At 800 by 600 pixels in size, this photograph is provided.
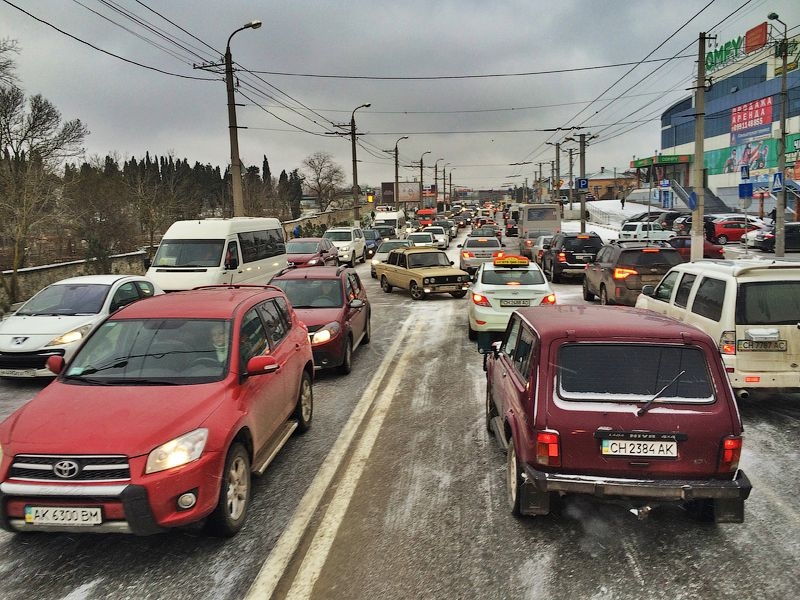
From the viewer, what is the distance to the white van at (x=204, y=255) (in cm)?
1536

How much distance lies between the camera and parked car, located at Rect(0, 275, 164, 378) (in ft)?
29.6

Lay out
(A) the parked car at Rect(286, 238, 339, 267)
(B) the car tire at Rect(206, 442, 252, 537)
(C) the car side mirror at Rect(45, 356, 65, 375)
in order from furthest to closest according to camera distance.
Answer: (A) the parked car at Rect(286, 238, 339, 267) → (C) the car side mirror at Rect(45, 356, 65, 375) → (B) the car tire at Rect(206, 442, 252, 537)

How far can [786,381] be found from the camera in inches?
267

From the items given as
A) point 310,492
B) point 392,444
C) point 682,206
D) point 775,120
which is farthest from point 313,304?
point 682,206

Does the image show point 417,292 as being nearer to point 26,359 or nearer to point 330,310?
point 330,310

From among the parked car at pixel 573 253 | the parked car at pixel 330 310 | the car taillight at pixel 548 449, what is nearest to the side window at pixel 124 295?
the parked car at pixel 330 310

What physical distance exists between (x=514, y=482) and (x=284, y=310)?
3.45 m

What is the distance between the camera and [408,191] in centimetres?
11512

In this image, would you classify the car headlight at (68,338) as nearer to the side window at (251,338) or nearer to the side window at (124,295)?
the side window at (124,295)

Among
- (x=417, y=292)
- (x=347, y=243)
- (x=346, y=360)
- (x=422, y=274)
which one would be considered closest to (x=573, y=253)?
(x=422, y=274)

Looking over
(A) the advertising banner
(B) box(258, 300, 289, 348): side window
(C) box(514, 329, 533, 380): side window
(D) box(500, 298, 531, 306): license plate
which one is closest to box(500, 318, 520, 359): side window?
(C) box(514, 329, 533, 380): side window

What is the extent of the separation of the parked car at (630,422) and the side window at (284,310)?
3306 millimetres

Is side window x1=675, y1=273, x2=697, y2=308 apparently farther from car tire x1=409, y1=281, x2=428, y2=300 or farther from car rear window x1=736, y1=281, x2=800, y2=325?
car tire x1=409, y1=281, x2=428, y2=300

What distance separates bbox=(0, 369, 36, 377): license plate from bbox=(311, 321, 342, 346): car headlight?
13.6ft
